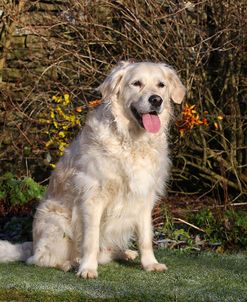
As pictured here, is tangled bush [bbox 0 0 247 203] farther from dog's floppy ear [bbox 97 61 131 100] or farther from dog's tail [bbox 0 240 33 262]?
dog's tail [bbox 0 240 33 262]

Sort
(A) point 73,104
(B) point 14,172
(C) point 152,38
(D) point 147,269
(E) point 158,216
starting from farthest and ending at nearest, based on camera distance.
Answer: (B) point 14,172 < (A) point 73,104 < (C) point 152,38 < (E) point 158,216 < (D) point 147,269

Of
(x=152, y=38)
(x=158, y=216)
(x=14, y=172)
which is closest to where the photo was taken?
(x=158, y=216)

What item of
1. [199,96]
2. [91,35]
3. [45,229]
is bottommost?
[45,229]

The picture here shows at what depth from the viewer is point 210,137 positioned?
869 centimetres

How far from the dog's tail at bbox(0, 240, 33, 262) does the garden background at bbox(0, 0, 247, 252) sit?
1.37 metres

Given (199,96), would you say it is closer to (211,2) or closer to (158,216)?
(211,2)

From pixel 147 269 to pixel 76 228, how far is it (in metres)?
0.62

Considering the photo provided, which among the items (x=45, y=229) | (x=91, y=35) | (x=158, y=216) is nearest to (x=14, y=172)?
(x=91, y=35)

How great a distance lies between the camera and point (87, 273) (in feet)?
16.8

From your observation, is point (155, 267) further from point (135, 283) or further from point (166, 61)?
point (166, 61)

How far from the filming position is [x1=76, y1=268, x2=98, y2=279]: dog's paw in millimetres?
5102

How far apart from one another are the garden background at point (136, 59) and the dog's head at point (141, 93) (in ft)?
6.46

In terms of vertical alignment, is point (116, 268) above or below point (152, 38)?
below

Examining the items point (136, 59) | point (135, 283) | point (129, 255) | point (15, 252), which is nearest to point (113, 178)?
point (135, 283)
